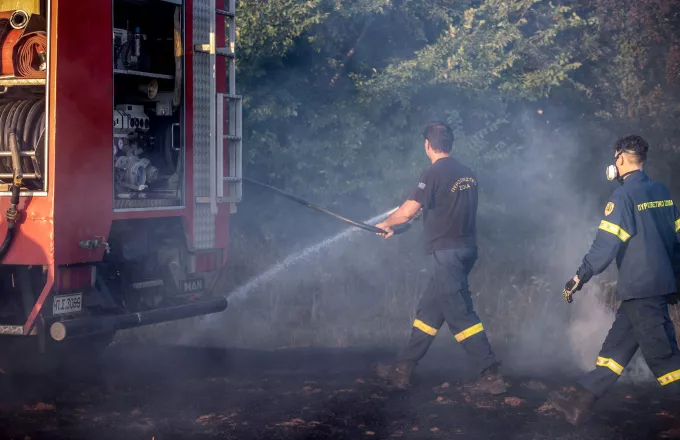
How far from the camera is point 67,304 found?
6207mm

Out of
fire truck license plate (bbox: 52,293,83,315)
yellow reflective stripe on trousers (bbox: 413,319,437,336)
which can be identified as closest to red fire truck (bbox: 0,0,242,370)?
fire truck license plate (bbox: 52,293,83,315)

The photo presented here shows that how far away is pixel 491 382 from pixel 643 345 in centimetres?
129

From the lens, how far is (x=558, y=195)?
11.6 metres

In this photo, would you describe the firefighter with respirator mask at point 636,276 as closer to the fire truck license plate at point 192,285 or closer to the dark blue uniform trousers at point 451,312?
the dark blue uniform trousers at point 451,312

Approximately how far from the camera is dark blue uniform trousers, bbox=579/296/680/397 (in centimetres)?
588

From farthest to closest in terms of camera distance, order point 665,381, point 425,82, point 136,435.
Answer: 1. point 425,82
2. point 665,381
3. point 136,435

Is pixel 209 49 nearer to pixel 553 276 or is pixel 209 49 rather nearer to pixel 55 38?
pixel 55 38

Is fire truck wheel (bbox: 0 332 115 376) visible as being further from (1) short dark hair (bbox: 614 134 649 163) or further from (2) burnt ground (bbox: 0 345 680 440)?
(1) short dark hair (bbox: 614 134 649 163)

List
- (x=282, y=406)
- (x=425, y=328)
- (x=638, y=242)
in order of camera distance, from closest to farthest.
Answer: (x=638, y=242) < (x=282, y=406) < (x=425, y=328)

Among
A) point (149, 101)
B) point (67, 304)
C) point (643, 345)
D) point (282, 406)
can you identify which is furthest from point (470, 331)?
point (149, 101)

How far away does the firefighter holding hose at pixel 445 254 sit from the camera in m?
6.89

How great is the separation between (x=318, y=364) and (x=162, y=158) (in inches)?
91.3

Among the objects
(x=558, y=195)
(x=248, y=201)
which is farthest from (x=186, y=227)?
(x=558, y=195)

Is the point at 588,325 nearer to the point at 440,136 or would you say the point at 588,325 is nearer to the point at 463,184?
the point at 463,184
